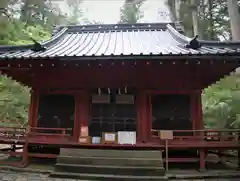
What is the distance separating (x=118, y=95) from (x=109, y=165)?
2391 millimetres

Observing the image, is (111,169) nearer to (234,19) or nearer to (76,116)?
(76,116)

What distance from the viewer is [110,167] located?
20.6 ft

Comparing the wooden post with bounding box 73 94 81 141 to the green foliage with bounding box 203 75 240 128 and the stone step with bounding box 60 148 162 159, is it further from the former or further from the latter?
the green foliage with bounding box 203 75 240 128

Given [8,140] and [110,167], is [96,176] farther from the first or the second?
[8,140]

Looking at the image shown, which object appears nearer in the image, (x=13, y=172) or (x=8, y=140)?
(x=13, y=172)

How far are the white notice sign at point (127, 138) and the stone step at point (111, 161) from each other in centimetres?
53

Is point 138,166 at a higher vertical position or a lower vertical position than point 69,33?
lower

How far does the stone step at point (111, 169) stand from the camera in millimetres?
6164

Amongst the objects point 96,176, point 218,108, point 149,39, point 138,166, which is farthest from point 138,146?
point 218,108

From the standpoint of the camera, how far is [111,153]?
259 inches

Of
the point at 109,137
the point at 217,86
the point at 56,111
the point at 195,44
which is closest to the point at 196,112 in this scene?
the point at 195,44

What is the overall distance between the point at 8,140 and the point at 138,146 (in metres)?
4.17

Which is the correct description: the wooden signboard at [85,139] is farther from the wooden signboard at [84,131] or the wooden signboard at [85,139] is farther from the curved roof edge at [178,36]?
the curved roof edge at [178,36]

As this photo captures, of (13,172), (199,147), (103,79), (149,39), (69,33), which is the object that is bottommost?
(13,172)
